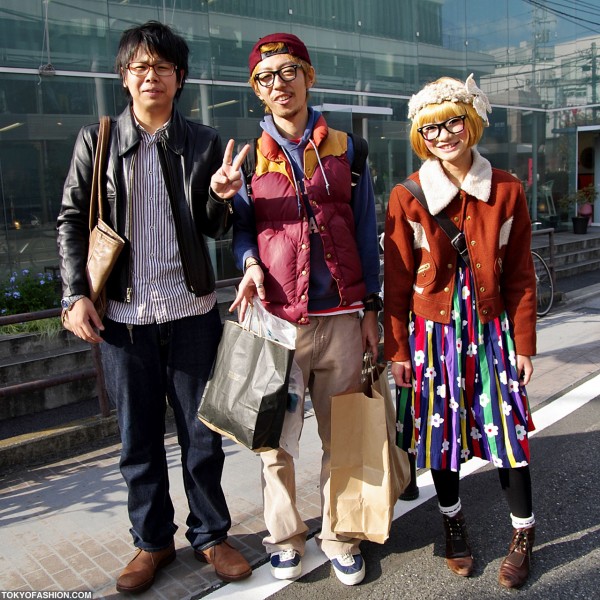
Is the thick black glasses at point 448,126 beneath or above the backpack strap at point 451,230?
above

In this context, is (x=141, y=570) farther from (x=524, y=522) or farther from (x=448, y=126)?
(x=448, y=126)

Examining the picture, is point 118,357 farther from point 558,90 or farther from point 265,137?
point 558,90

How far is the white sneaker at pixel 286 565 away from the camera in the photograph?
2758mm

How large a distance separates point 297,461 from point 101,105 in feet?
20.4

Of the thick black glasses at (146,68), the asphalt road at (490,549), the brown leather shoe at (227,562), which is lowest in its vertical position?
the asphalt road at (490,549)

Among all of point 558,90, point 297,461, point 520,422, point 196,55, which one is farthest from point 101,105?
point 558,90

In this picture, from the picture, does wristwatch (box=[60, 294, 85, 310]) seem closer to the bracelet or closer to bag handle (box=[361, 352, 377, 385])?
the bracelet

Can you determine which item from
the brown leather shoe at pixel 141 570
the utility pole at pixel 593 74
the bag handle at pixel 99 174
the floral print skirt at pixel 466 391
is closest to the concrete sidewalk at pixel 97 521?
the brown leather shoe at pixel 141 570

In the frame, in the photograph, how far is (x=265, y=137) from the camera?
105 inches

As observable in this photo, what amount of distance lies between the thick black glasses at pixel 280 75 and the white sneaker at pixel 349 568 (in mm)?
2044

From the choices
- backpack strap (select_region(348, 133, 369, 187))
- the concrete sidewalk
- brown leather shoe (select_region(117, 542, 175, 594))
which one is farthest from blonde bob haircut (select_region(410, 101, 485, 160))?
brown leather shoe (select_region(117, 542, 175, 594))

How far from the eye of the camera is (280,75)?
2.53 metres

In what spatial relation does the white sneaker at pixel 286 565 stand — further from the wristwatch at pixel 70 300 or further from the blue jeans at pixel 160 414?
the wristwatch at pixel 70 300

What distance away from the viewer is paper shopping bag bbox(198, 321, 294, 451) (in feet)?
7.97
